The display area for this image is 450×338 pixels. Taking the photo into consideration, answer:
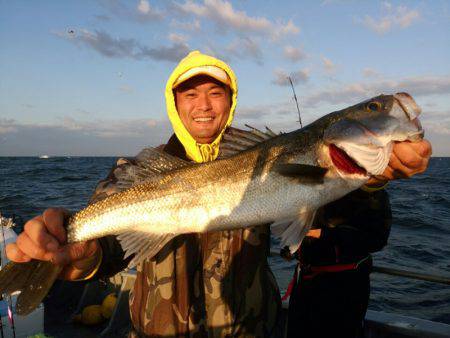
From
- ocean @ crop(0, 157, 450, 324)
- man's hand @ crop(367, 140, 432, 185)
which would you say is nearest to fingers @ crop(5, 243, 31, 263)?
man's hand @ crop(367, 140, 432, 185)

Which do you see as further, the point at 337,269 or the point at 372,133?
the point at 337,269

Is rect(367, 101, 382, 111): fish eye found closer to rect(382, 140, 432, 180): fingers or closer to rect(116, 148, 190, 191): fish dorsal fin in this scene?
rect(382, 140, 432, 180): fingers

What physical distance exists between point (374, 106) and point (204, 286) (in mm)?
2382

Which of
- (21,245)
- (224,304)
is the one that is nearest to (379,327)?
(224,304)

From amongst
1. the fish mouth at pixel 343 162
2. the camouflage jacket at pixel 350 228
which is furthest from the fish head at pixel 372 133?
the camouflage jacket at pixel 350 228

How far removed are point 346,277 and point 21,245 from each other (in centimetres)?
340

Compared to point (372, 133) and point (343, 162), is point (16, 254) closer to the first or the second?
point (343, 162)

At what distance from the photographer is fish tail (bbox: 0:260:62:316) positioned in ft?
10.4

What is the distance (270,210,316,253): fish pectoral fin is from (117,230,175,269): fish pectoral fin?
101 centimetres

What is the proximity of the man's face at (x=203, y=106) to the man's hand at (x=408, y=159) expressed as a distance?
6.91 ft

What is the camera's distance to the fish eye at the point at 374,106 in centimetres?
341

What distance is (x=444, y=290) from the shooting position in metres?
10.7

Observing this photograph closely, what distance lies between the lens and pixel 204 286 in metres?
3.70

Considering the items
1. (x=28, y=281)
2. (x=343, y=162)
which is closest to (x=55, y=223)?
(x=28, y=281)
